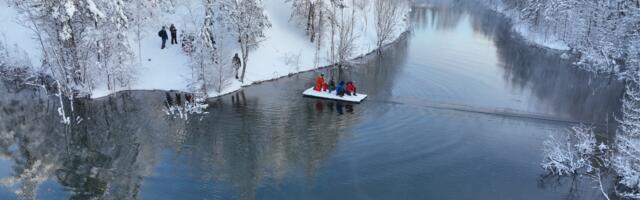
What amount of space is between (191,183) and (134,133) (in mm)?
7038

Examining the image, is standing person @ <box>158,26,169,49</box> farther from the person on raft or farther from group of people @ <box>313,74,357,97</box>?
the person on raft

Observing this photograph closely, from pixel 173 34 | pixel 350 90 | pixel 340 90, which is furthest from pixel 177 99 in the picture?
pixel 350 90

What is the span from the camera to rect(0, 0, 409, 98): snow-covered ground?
104 ft

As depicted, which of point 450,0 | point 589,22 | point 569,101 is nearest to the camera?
point 569,101

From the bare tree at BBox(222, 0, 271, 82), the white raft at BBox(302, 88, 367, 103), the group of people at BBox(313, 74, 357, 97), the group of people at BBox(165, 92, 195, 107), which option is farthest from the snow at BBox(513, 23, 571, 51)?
the group of people at BBox(165, 92, 195, 107)

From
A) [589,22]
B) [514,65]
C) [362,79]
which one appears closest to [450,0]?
[589,22]

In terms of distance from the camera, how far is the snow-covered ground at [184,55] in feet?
104

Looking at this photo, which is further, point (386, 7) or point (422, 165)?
point (386, 7)

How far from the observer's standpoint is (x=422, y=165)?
20.6 meters

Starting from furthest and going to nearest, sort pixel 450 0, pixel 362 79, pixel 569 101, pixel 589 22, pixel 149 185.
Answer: pixel 450 0 < pixel 589 22 < pixel 362 79 < pixel 569 101 < pixel 149 185

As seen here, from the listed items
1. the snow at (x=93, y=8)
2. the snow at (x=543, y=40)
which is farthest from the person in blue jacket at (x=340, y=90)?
the snow at (x=543, y=40)

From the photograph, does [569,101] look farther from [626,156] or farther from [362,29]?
[362,29]

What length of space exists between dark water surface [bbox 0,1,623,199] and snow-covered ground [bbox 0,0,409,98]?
1819 millimetres

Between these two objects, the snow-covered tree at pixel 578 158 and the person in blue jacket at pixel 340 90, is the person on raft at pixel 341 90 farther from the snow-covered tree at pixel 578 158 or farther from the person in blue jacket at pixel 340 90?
the snow-covered tree at pixel 578 158
